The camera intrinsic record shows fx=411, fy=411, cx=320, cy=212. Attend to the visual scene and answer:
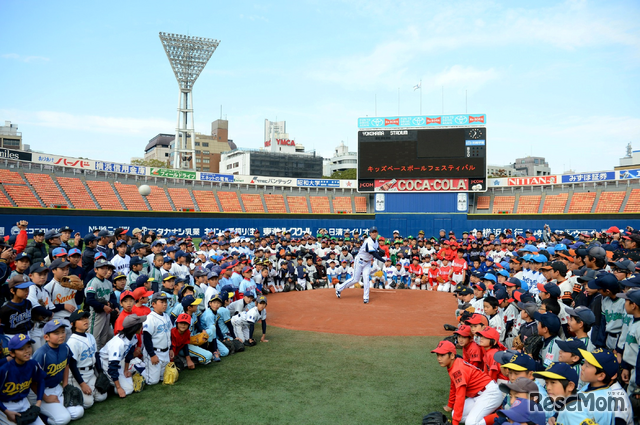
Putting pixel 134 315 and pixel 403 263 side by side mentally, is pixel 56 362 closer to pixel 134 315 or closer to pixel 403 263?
pixel 134 315

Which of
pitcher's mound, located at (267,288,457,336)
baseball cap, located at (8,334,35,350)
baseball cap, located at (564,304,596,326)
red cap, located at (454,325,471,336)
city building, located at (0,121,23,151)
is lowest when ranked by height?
pitcher's mound, located at (267,288,457,336)

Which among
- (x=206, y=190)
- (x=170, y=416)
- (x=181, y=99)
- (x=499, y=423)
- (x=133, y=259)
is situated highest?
(x=181, y=99)

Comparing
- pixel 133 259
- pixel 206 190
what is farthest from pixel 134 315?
pixel 206 190

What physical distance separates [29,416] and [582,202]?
4259 cm

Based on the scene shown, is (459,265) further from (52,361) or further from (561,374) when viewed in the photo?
(52,361)

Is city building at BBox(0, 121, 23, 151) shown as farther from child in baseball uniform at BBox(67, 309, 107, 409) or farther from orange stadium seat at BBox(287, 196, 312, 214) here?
child in baseball uniform at BBox(67, 309, 107, 409)

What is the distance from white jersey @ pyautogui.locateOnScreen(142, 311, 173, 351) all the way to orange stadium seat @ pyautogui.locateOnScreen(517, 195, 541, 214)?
38.0 m

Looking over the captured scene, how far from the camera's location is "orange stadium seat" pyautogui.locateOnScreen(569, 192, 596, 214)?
120 feet

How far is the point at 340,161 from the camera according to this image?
139250 mm

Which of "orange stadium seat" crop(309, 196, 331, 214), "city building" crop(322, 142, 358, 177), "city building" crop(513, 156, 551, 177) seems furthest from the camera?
"city building" crop(322, 142, 358, 177)

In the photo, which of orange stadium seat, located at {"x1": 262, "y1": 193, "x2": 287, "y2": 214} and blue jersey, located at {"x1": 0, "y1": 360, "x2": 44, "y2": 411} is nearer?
blue jersey, located at {"x1": 0, "y1": 360, "x2": 44, "y2": 411}

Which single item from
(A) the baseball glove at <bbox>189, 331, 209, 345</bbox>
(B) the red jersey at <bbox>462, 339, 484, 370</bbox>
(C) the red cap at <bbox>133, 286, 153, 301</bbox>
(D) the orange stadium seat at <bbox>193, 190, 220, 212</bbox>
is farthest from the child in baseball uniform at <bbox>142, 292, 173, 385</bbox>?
(D) the orange stadium seat at <bbox>193, 190, 220, 212</bbox>

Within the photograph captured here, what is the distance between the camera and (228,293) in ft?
32.2

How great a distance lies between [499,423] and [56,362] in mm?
Result: 5662
